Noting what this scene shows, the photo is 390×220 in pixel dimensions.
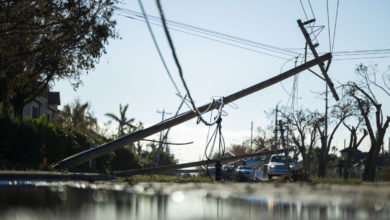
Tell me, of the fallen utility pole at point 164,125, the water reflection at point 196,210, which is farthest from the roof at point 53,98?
the water reflection at point 196,210

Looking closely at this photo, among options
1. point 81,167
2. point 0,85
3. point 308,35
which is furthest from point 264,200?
point 308,35

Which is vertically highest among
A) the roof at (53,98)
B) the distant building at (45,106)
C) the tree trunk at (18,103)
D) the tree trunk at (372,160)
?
the roof at (53,98)

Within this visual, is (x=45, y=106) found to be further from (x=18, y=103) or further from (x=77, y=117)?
(x=18, y=103)

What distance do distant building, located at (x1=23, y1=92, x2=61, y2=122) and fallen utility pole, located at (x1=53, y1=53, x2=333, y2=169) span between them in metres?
31.5

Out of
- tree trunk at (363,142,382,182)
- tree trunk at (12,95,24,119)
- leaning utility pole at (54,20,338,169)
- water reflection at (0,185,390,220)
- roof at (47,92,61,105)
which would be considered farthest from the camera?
roof at (47,92,61,105)

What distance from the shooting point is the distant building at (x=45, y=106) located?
177 ft

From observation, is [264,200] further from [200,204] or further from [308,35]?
[308,35]

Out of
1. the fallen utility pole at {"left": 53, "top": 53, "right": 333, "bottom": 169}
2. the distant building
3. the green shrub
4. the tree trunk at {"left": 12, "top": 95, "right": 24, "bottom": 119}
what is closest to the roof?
the distant building

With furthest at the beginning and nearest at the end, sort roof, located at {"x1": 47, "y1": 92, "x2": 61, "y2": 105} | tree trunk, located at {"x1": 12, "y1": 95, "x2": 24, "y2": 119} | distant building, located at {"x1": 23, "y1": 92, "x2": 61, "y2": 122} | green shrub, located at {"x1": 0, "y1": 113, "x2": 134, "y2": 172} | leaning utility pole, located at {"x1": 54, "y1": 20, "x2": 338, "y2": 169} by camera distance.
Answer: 1. roof, located at {"x1": 47, "y1": 92, "x2": 61, "y2": 105}
2. distant building, located at {"x1": 23, "y1": 92, "x2": 61, "y2": 122}
3. tree trunk, located at {"x1": 12, "y1": 95, "x2": 24, "y2": 119}
4. leaning utility pole, located at {"x1": 54, "y1": 20, "x2": 338, "y2": 169}
5. green shrub, located at {"x1": 0, "y1": 113, "x2": 134, "y2": 172}

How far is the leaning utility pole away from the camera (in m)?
21.0

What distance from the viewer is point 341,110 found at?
172 ft

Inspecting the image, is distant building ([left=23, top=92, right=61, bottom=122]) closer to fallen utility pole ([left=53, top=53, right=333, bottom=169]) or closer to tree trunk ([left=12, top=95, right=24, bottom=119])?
tree trunk ([left=12, top=95, right=24, bottom=119])

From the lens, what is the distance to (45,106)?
2447 inches

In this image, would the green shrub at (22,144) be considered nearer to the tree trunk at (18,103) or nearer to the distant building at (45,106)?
the tree trunk at (18,103)
